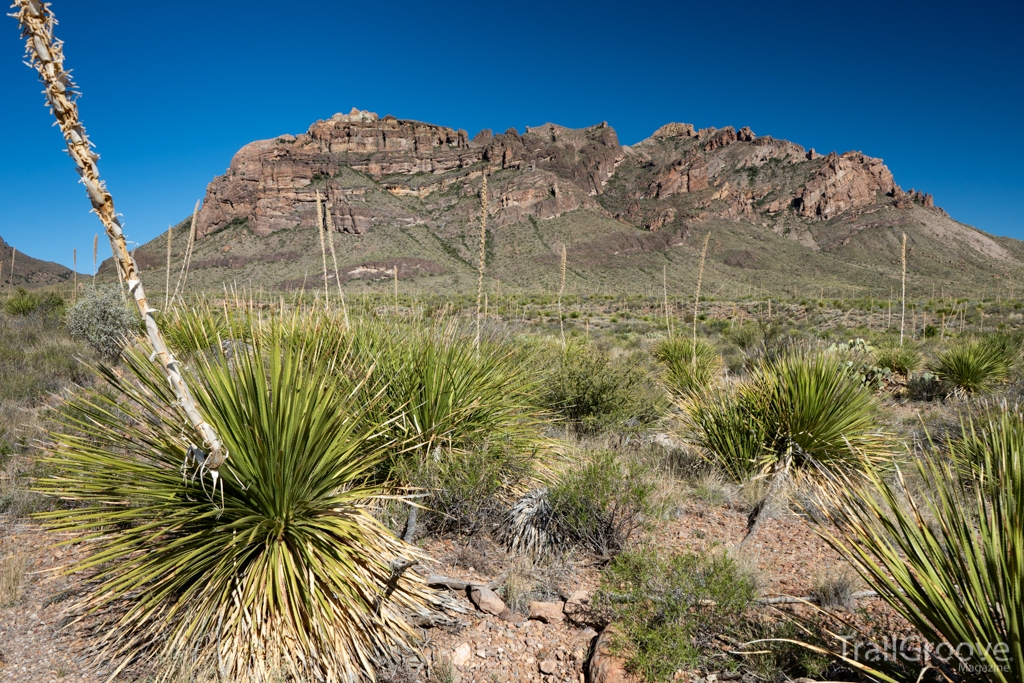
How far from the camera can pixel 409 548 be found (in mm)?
2906

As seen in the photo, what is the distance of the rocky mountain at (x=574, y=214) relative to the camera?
65.2 metres

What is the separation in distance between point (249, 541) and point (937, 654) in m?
3.08

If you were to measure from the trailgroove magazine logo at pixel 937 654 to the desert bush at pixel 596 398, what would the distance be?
3876mm

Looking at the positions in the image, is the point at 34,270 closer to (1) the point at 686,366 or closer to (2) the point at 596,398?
(2) the point at 596,398

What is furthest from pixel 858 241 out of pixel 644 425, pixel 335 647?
pixel 335 647

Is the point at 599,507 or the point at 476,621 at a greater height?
the point at 599,507

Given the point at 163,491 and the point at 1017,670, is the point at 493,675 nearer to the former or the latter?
the point at 163,491

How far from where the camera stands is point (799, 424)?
200 inches

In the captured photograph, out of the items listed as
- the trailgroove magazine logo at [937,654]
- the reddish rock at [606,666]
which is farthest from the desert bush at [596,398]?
the trailgroove magazine logo at [937,654]

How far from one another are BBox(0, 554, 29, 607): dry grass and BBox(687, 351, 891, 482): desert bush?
5.83m

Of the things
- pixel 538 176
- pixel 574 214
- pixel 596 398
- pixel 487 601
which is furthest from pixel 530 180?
pixel 487 601

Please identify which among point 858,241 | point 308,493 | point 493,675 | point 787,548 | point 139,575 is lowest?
point 493,675

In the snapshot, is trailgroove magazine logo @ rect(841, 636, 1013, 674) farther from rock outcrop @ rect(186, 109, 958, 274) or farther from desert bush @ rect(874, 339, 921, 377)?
rock outcrop @ rect(186, 109, 958, 274)

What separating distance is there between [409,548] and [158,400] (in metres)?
1.73
